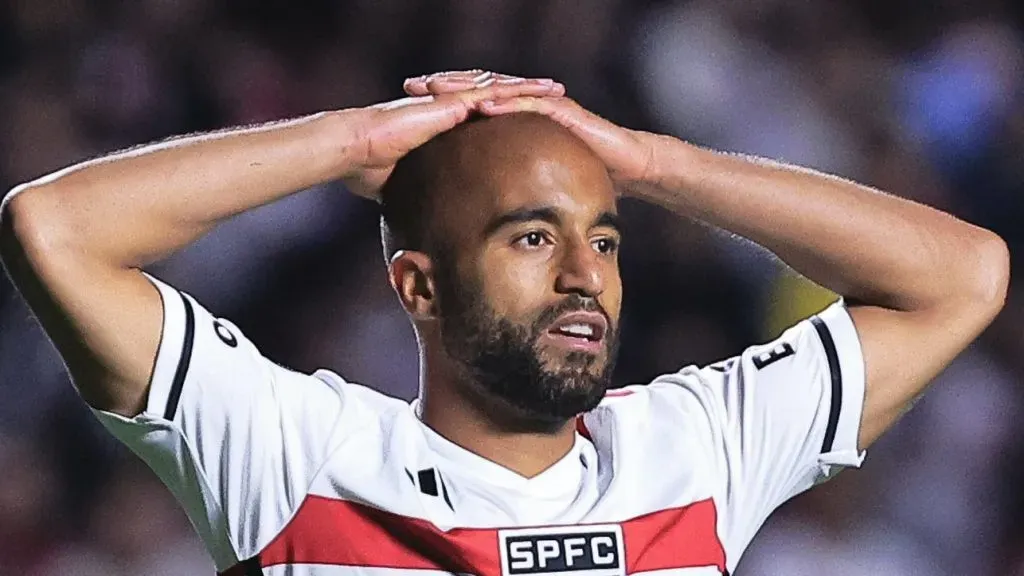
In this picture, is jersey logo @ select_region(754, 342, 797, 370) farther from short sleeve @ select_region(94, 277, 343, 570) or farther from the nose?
short sleeve @ select_region(94, 277, 343, 570)

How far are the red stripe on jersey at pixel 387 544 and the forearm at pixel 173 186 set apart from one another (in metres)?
0.36

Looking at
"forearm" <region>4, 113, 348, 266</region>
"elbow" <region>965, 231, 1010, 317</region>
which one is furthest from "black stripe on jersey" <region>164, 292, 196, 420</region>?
"elbow" <region>965, 231, 1010, 317</region>

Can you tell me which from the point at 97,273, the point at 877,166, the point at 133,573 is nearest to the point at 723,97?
the point at 877,166

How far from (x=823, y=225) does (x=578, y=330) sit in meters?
0.39

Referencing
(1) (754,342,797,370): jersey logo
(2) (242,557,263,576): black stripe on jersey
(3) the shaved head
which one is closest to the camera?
(2) (242,557,263,576): black stripe on jersey

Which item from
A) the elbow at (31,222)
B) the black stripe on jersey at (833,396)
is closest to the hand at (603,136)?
the black stripe on jersey at (833,396)

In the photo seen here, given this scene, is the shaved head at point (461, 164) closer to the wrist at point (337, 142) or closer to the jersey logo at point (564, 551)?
the wrist at point (337, 142)

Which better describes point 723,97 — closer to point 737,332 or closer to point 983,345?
point 737,332

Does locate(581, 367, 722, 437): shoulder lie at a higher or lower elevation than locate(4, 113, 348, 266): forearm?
lower

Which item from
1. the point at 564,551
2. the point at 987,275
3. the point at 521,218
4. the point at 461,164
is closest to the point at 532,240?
the point at 521,218

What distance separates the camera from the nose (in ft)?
5.95

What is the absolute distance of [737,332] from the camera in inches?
140

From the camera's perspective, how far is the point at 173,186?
175 cm

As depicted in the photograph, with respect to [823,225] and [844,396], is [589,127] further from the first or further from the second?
[844,396]
